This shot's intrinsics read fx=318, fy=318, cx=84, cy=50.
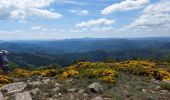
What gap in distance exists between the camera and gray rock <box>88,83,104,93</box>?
18855mm

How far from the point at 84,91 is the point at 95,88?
0.70 m

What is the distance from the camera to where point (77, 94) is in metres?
18.2

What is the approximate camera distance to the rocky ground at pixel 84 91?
1752 centimetres

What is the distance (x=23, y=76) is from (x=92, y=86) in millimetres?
9718

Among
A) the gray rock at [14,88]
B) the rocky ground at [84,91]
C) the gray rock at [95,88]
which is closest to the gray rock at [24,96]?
the rocky ground at [84,91]

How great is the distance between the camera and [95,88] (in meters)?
19.0

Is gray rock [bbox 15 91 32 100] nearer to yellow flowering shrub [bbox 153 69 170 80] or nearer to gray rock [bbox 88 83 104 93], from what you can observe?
gray rock [bbox 88 83 104 93]

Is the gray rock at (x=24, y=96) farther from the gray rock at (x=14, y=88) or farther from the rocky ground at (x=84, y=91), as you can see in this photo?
the gray rock at (x=14, y=88)

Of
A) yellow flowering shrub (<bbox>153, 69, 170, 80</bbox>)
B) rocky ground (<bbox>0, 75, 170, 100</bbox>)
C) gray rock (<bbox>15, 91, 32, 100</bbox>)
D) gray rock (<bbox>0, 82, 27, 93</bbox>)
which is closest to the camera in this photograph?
gray rock (<bbox>15, 91, 32, 100</bbox>)

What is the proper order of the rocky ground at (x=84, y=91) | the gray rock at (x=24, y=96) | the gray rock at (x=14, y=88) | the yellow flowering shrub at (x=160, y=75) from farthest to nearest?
the yellow flowering shrub at (x=160, y=75) → the gray rock at (x=14, y=88) → the rocky ground at (x=84, y=91) → the gray rock at (x=24, y=96)

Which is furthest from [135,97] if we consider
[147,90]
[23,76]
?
[23,76]

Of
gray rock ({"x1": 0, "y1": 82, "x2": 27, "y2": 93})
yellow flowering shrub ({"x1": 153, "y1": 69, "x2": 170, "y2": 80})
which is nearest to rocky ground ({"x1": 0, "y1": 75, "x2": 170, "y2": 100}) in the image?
gray rock ({"x1": 0, "y1": 82, "x2": 27, "y2": 93})

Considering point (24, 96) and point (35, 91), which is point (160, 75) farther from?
point (24, 96)

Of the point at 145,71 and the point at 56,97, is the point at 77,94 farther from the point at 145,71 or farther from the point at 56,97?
the point at 145,71
